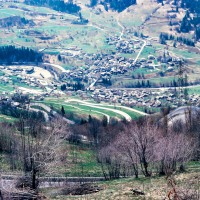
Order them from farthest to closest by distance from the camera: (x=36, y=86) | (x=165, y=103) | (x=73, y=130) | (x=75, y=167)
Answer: (x=36, y=86), (x=165, y=103), (x=73, y=130), (x=75, y=167)

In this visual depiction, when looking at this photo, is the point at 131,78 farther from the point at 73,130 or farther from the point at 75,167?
the point at 75,167

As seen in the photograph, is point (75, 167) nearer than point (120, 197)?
No

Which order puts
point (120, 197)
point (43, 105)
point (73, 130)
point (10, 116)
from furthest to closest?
point (43, 105) → point (10, 116) → point (73, 130) → point (120, 197)

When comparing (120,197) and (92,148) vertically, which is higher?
(120,197)

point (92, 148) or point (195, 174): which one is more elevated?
point (195, 174)

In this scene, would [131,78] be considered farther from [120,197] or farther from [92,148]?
[120,197]

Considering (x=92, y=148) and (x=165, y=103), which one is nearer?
(x=92, y=148)

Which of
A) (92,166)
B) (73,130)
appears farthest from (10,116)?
(92,166)

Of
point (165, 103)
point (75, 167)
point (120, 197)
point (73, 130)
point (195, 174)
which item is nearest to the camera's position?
point (120, 197)

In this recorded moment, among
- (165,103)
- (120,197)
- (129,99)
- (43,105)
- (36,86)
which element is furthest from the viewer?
(36,86)

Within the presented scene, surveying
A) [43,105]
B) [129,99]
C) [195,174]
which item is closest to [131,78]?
[129,99]
